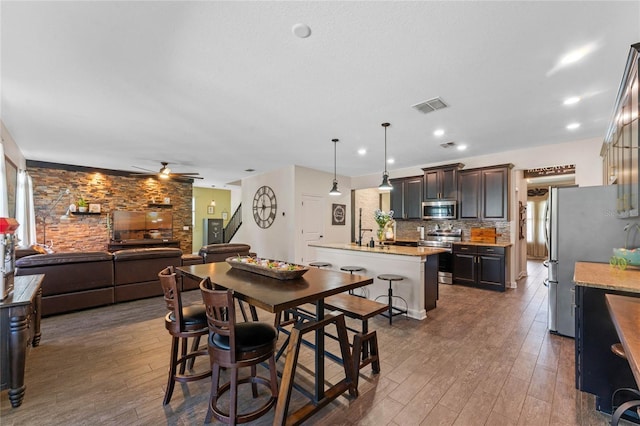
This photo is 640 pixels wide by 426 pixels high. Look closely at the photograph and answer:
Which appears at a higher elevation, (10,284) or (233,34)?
(233,34)

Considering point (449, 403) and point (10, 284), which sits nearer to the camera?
point (449, 403)

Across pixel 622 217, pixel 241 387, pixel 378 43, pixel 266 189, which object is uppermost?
pixel 378 43

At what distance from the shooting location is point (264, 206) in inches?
316

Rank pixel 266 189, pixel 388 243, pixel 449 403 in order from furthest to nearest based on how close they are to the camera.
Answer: pixel 266 189 < pixel 388 243 < pixel 449 403

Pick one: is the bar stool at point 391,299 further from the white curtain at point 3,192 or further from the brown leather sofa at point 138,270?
the white curtain at point 3,192

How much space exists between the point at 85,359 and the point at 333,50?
150 inches

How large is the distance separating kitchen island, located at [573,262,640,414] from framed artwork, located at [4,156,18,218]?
793 centimetres

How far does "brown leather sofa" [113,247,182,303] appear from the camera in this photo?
4406 mm

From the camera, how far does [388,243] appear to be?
554 cm

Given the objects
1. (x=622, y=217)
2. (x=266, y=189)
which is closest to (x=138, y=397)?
(x=622, y=217)

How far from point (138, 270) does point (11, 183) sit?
9.92 feet

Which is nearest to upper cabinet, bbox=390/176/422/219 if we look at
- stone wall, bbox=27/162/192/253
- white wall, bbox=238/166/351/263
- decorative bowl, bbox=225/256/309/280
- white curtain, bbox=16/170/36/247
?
white wall, bbox=238/166/351/263

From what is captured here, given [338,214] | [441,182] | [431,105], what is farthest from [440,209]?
[431,105]

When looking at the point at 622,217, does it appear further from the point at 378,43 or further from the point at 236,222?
the point at 236,222
